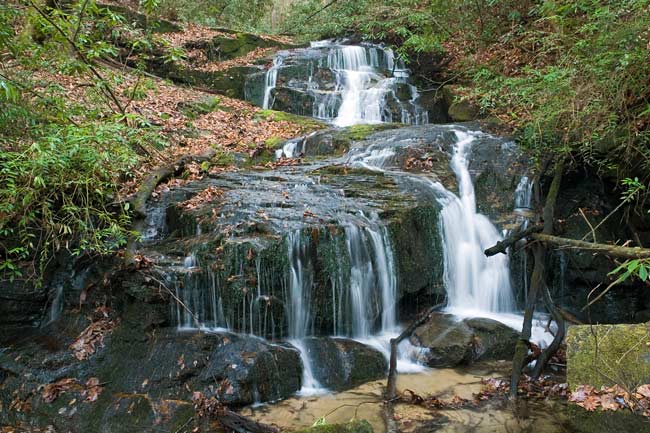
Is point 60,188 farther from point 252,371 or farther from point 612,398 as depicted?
point 612,398

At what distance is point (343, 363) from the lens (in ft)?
17.8

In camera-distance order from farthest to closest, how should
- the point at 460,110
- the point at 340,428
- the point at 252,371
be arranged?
1. the point at 460,110
2. the point at 252,371
3. the point at 340,428

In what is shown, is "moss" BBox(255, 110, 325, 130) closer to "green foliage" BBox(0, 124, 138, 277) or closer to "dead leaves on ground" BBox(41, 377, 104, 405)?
"green foliage" BBox(0, 124, 138, 277)

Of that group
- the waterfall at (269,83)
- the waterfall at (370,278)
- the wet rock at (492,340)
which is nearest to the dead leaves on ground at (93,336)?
the waterfall at (370,278)

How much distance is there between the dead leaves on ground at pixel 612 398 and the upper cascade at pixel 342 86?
9.40 m

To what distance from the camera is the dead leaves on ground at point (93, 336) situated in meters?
5.19

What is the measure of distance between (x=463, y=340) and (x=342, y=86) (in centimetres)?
987

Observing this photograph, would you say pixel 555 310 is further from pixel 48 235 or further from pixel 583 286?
pixel 48 235

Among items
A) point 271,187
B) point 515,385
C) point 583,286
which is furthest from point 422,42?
point 515,385

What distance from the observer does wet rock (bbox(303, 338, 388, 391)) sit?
17.3ft

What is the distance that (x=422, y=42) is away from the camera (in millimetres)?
11500

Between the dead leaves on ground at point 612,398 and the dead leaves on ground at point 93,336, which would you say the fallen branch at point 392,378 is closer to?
the dead leaves on ground at point 612,398

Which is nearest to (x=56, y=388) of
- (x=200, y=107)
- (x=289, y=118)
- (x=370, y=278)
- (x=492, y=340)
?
(x=370, y=278)

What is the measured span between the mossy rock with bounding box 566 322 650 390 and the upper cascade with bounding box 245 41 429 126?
911cm
